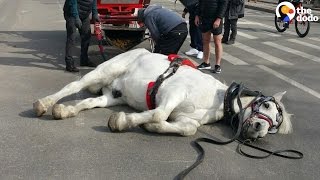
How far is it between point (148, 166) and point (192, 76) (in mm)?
1314

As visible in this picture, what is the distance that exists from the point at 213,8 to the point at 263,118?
13.5 ft

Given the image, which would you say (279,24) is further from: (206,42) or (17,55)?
(17,55)

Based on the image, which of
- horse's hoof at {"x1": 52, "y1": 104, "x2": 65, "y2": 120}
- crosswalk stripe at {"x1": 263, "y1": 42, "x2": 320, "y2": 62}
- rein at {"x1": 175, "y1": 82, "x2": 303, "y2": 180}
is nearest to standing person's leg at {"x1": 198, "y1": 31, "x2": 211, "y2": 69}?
crosswalk stripe at {"x1": 263, "y1": 42, "x2": 320, "y2": 62}

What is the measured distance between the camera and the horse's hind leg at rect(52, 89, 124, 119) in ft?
17.3

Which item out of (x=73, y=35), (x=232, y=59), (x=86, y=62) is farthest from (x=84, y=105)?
(x=232, y=59)

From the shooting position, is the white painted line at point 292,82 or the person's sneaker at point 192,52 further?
the person's sneaker at point 192,52

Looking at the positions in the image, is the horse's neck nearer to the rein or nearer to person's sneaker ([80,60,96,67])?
the rein

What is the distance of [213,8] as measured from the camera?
Answer: 829cm

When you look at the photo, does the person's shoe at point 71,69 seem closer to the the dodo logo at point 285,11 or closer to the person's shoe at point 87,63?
the person's shoe at point 87,63

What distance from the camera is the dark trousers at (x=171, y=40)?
24.9 ft

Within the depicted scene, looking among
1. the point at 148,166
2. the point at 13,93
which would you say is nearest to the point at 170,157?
the point at 148,166

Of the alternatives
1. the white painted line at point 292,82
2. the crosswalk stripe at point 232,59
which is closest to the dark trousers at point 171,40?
the white painted line at point 292,82

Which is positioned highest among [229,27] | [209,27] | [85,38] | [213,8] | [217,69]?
[213,8]

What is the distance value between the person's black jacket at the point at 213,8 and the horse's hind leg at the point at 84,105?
317 centimetres
